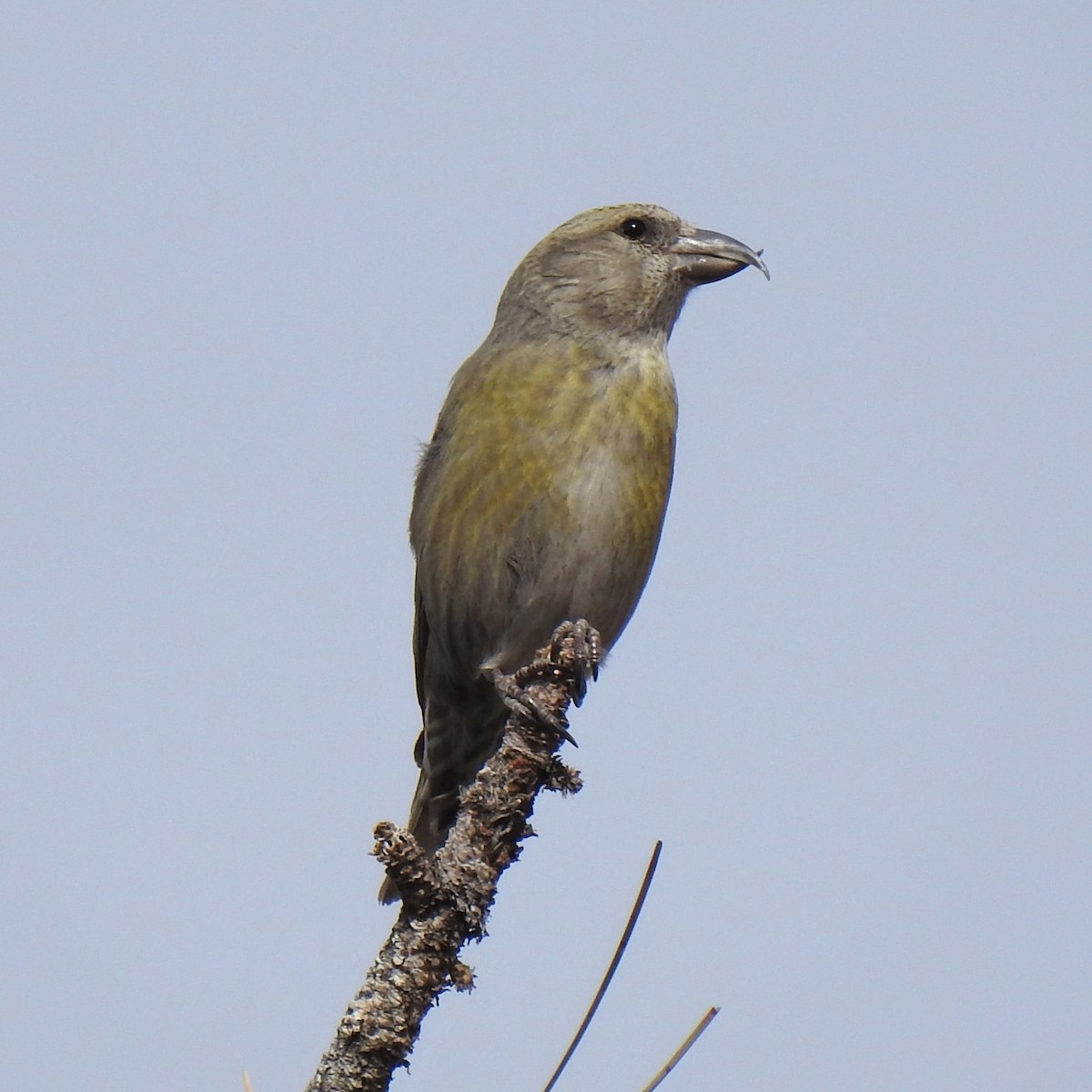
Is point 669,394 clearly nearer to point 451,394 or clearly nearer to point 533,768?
point 451,394

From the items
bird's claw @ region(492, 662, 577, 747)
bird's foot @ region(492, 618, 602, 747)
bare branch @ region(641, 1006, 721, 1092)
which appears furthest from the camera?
bird's foot @ region(492, 618, 602, 747)

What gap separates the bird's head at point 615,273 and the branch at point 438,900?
2155mm

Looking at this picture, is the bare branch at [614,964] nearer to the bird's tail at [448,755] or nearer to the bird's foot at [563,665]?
the bird's foot at [563,665]

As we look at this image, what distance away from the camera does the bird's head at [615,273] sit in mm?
5188

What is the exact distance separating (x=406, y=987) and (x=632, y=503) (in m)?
2.28

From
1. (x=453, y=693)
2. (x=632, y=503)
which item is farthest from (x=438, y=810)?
(x=632, y=503)

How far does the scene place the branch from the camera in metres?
2.58

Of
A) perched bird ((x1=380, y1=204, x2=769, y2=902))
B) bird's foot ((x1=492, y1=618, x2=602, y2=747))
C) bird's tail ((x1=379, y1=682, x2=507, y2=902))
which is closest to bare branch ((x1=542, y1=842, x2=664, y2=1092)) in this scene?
bird's foot ((x1=492, y1=618, x2=602, y2=747))

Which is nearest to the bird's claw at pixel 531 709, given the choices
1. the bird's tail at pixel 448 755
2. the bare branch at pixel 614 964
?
the bare branch at pixel 614 964

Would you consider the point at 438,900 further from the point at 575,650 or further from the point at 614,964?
the point at 575,650

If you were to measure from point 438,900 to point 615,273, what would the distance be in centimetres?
302

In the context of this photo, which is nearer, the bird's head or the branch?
the branch

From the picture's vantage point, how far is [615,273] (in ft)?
17.4

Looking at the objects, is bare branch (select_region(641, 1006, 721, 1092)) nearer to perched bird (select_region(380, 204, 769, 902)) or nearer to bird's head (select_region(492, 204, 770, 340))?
perched bird (select_region(380, 204, 769, 902))
